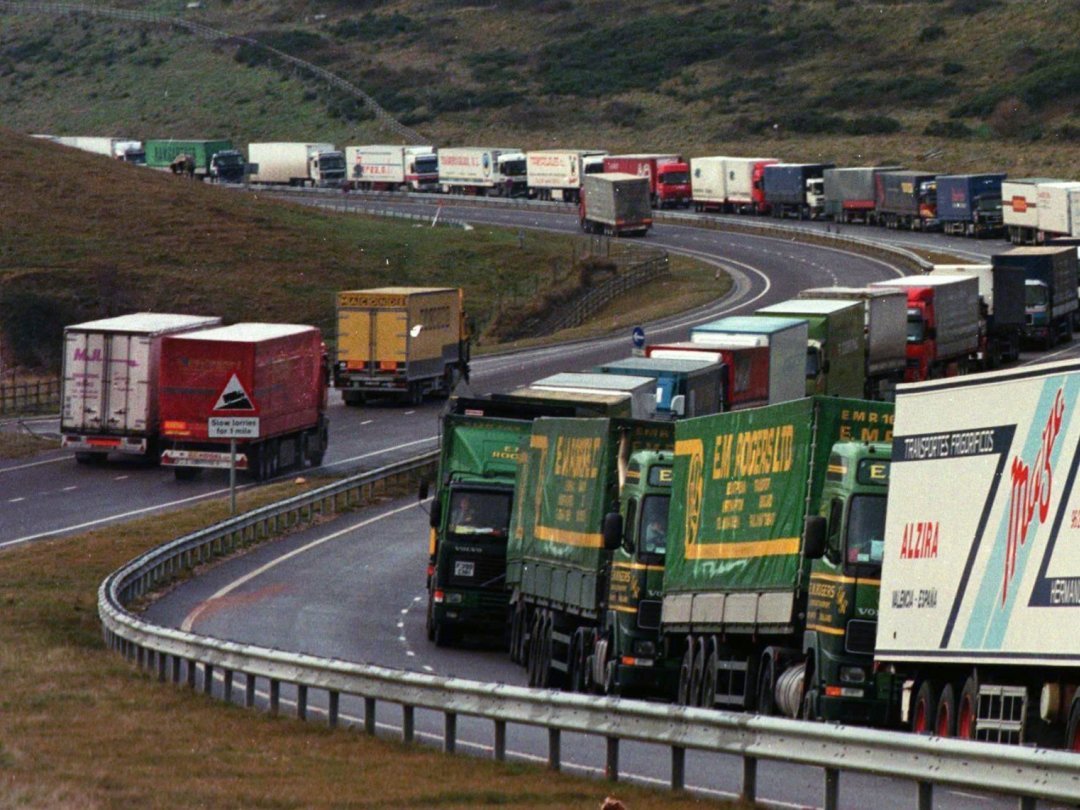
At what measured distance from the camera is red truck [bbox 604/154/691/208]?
5015 inches

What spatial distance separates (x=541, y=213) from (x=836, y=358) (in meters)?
78.8

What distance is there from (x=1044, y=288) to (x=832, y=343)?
17.7 meters

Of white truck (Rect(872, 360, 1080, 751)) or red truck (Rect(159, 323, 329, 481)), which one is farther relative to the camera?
red truck (Rect(159, 323, 329, 481))

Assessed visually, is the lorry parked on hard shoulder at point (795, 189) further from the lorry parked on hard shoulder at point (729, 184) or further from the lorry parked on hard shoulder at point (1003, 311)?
the lorry parked on hard shoulder at point (1003, 311)

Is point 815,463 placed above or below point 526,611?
above

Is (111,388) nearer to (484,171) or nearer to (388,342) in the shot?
(388,342)

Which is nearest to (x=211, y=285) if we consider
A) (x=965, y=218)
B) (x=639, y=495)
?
(x=965, y=218)

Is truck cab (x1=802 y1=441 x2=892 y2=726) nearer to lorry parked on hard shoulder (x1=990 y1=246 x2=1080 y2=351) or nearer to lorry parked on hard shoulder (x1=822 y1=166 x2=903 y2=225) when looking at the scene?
lorry parked on hard shoulder (x1=990 y1=246 x2=1080 y2=351)

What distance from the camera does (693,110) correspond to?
16588 centimetres

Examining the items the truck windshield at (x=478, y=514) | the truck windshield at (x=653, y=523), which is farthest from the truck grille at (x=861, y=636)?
the truck windshield at (x=478, y=514)

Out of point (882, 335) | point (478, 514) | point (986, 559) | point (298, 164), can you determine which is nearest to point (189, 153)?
point (298, 164)

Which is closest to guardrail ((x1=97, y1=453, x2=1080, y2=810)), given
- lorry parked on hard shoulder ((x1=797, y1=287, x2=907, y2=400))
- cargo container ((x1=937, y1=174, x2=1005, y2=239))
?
lorry parked on hard shoulder ((x1=797, y1=287, x2=907, y2=400))

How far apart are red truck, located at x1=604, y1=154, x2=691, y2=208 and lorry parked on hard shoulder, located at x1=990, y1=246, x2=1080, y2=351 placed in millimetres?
→ 56156

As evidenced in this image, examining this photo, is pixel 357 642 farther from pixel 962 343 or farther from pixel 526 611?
pixel 962 343
